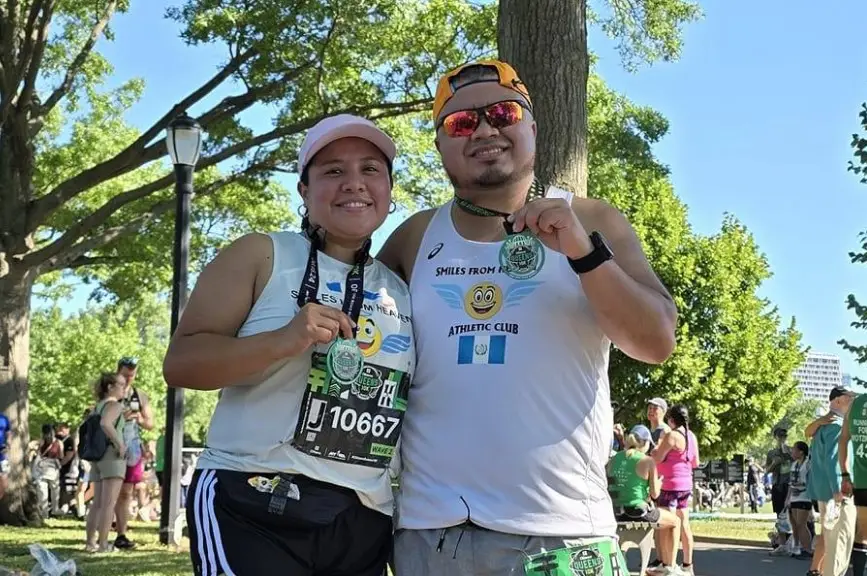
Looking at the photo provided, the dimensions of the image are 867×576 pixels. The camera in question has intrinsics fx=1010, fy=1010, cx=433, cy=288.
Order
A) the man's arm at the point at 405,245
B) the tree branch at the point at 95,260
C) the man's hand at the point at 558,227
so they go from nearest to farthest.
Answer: the man's hand at the point at 558,227, the man's arm at the point at 405,245, the tree branch at the point at 95,260

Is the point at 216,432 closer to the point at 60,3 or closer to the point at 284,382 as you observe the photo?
the point at 284,382

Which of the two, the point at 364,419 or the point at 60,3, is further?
the point at 60,3

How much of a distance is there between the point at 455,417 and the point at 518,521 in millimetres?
301

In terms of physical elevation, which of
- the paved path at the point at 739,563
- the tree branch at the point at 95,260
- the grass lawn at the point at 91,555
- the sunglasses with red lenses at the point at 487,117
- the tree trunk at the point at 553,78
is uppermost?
the tree branch at the point at 95,260

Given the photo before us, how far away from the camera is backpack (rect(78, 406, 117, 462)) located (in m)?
9.93

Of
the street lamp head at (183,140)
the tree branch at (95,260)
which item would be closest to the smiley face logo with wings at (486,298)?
the street lamp head at (183,140)

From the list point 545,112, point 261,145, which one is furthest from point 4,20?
point 545,112

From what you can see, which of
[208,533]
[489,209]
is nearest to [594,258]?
[489,209]

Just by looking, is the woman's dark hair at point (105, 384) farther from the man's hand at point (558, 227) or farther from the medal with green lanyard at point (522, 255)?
the man's hand at point (558, 227)

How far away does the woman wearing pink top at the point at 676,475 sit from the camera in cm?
1119

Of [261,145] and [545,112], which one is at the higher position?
[261,145]

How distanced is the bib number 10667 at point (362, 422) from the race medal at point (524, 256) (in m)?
0.50

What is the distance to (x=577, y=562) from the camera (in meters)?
2.46

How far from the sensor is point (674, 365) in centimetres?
2828
